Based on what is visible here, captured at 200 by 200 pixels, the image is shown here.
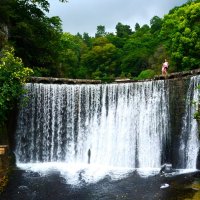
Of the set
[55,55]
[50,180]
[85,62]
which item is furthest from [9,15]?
[85,62]

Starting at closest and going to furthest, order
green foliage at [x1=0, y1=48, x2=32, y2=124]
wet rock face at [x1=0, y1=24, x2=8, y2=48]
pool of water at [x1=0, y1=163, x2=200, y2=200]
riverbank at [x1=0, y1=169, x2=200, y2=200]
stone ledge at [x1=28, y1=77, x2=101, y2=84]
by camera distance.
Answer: riverbank at [x1=0, y1=169, x2=200, y2=200] < pool of water at [x1=0, y1=163, x2=200, y2=200] < green foliage at [x1=0, y1=48, x2=32, y2=124] < stone ledge at [x1=28, y1=77, x2=101, y2=84] < wet rock face at [x1=0, y1=24, x2=8, y2=48]

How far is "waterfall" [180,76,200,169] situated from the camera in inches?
685

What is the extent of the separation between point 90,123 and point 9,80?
4.54 m

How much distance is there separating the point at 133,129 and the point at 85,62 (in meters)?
33.6

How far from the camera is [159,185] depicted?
14.7 m

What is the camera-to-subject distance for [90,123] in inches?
782

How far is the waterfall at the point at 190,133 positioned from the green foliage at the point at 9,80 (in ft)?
24.5

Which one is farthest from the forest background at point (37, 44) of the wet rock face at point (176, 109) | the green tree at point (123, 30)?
the green tree at point (123, 30)

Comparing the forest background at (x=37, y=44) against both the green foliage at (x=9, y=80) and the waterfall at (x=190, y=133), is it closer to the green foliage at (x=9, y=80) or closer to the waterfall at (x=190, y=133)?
the green foliage at (x=9, y=80)

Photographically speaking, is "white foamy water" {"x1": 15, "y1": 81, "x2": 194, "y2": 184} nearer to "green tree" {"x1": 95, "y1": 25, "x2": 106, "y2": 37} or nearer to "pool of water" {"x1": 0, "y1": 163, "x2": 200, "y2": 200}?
"pool of water" {"x1": 0, "y1": 163, "x2": 200, "y2": 200}

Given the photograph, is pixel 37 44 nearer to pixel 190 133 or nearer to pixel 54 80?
pixel 54 80

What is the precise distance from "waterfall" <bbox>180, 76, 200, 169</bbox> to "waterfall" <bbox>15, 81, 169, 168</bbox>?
1324mm

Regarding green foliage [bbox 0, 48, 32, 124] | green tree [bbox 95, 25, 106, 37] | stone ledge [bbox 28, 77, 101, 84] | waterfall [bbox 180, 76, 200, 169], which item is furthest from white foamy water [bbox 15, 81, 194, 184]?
green tree [bbox 95, 25, 106, 37]

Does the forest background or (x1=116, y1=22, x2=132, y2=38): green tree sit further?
(x1=116, y1=22, x2=132, y2=38): green tree
